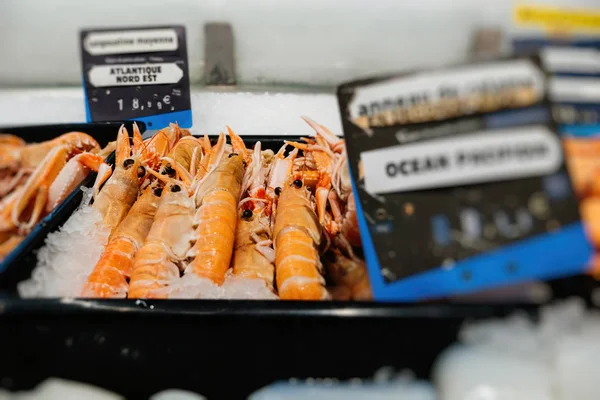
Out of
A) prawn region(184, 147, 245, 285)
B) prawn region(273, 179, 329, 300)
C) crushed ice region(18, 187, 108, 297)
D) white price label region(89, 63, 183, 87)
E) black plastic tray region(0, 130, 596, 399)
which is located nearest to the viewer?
black plastic tray region(0, 130, 596, 399)

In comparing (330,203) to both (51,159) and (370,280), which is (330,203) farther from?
(51,159)

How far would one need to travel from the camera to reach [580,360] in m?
0.81

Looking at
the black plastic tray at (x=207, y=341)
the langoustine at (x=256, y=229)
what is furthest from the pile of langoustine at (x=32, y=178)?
the langoustine at (x=256, y=229)

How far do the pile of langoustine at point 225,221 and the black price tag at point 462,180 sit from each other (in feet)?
0.64

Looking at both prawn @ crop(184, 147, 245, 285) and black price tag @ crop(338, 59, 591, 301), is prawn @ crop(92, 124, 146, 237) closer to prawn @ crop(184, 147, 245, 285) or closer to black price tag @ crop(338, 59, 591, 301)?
prawn @ crop(184, 147, 245, 285)

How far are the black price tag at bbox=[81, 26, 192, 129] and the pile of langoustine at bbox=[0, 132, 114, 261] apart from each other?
23cm

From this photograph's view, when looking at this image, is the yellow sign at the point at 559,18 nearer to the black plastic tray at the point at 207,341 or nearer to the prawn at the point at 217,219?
the black plastic tray at the point at 207,341

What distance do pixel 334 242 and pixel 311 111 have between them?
2.32ft

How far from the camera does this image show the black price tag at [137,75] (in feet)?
4.72

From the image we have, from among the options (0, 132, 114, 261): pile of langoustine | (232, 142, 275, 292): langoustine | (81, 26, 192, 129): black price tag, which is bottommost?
(232, 142, 275, 292): langoustine

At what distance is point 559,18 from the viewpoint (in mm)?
820

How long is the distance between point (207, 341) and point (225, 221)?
0.60 metres

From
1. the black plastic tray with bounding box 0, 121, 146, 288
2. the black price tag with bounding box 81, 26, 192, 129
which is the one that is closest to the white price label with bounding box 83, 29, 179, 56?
the black price tag with bounding box 81, 26, 192, 129

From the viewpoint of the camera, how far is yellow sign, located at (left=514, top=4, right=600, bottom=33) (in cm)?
81
